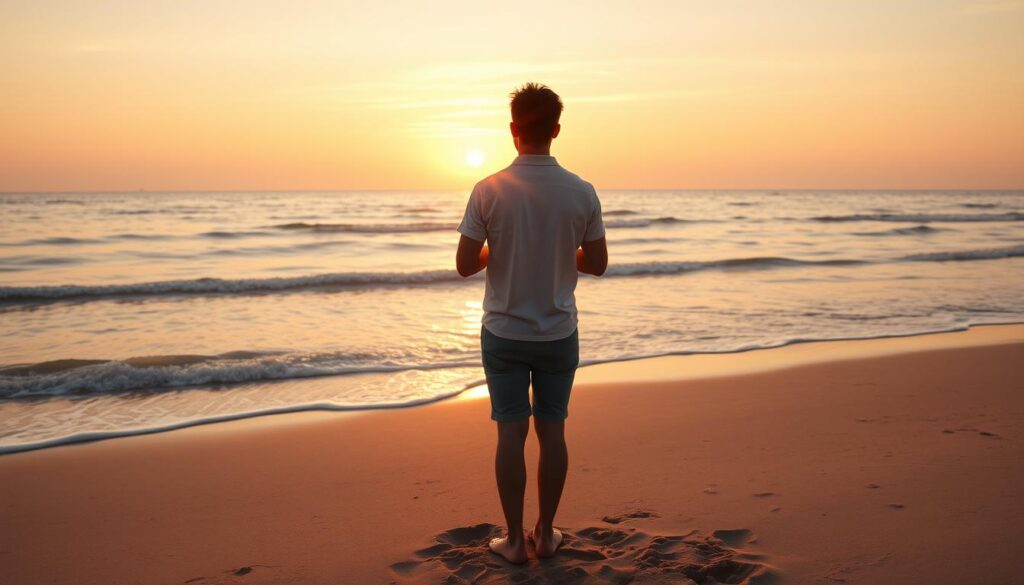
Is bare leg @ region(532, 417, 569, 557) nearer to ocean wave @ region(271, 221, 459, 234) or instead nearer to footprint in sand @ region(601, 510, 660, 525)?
footprint in sand @ region(601, 510, 660, 525)

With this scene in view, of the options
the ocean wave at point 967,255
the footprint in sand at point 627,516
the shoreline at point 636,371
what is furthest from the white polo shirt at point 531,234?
the ocean wave at point 967,255

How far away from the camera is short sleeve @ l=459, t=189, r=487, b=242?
115 inches

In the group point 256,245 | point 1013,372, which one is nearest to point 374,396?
point 1013,372

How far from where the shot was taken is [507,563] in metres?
3.27

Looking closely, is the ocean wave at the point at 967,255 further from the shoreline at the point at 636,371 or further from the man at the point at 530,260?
the man at the point at 530,260

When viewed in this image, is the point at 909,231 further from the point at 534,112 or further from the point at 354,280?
the point at 534,112

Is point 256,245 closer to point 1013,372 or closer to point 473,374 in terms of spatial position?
Result: point 473,374

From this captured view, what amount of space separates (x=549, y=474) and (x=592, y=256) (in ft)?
3.11

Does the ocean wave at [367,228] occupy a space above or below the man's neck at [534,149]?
below

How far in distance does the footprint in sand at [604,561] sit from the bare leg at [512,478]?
7 cm

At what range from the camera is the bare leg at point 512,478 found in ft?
10.4

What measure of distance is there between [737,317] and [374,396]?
5.82 metres

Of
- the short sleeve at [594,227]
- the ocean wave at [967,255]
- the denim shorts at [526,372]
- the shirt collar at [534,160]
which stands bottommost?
the ocean wave at [967,255]

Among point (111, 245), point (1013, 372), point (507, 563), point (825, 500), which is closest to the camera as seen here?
point (507, 563)
